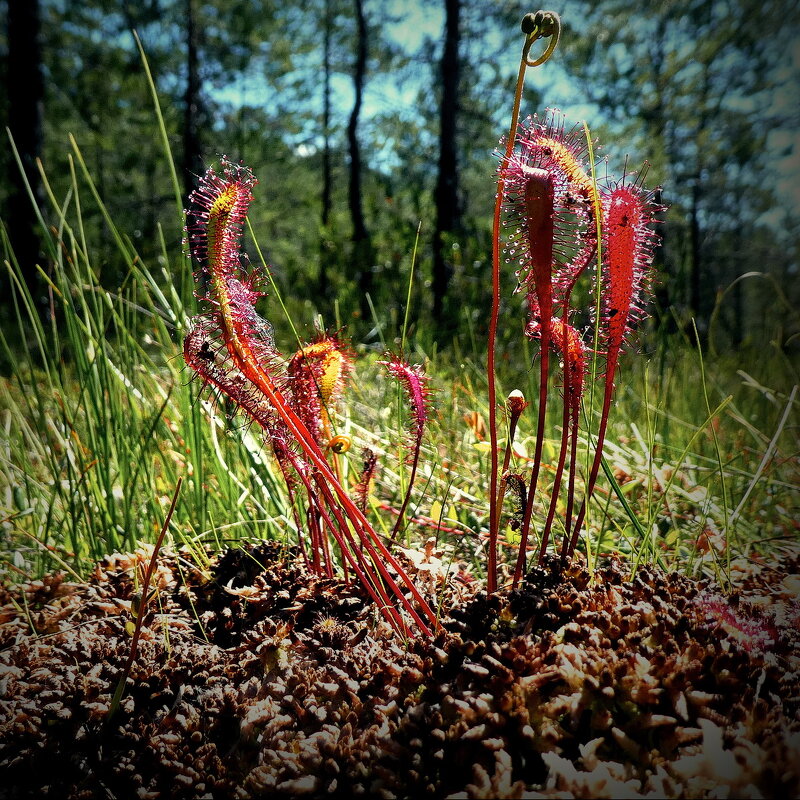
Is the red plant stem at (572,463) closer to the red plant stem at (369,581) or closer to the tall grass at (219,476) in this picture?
the tall grass at (219,476)

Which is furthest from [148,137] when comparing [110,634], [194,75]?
[110,634]

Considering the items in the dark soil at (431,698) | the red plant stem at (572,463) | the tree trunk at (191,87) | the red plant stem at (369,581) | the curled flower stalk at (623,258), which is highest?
the tree trunk at (191,87)

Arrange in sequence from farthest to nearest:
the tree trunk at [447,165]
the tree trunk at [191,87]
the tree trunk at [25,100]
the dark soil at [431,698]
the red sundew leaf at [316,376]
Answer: the tree trunk at [191,87]
the tree trunk at [25,100]
the tree trunk at [447,165]
the red sundew leaf at [316,376]
the dark soil at [431,698]

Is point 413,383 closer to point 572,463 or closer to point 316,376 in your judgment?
point 316,376

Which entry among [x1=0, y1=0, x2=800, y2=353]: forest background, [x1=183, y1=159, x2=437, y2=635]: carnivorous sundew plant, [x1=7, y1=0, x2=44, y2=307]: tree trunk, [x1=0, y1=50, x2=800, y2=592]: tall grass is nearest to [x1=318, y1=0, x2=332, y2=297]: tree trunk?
[x1=0, y1=0, x2=800, y2=353]: forest background

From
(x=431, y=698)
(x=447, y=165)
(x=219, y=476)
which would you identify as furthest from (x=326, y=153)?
(x=431, y=698)

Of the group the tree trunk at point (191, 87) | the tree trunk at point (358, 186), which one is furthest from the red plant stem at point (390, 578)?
the tree trunk at point (191, 87)

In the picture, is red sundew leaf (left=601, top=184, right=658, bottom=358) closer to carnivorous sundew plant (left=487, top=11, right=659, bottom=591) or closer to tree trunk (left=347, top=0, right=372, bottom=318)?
carnivorous sundew plant (left=487, top=11, right=659, bottom=591)
